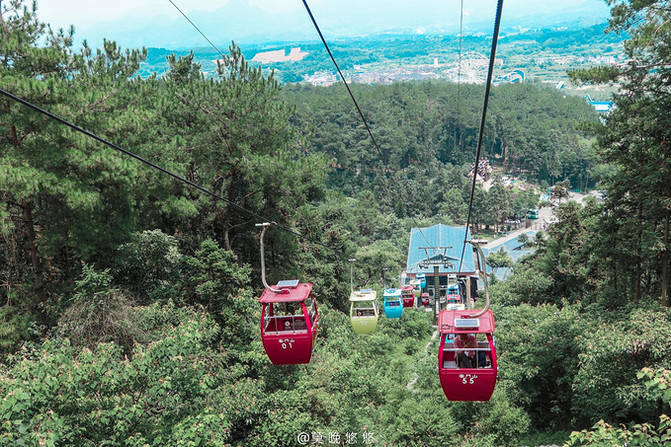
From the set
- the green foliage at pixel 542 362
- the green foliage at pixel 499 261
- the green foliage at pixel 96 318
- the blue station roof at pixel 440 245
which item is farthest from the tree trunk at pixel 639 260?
the green foliage at pixel 499 261

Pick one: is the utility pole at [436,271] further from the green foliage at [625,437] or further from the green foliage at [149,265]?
the green foliage at [625,437]

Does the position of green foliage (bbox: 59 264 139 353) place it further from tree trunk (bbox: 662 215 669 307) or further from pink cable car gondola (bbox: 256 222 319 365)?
tree trunk (bbox: 662 215 669 307)

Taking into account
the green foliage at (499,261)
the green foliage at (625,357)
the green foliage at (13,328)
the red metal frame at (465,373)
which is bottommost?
the green foliage at (499,261)

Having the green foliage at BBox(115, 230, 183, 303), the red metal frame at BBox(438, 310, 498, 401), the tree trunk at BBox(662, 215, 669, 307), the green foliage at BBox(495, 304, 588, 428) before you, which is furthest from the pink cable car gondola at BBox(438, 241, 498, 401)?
the green foliage at BBox(115, 230, 183, 303)

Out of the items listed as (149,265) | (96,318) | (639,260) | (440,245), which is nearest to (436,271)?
(639,260)

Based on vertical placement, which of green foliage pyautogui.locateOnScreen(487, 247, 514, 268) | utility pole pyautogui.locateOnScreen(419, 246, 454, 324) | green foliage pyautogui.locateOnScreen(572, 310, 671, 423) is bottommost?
green foliage pyautogui.locateOnScreen(487, 247, 514, 268)

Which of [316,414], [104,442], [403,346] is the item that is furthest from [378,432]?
[403,346]

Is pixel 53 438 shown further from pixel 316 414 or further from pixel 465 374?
pixel 316 414
